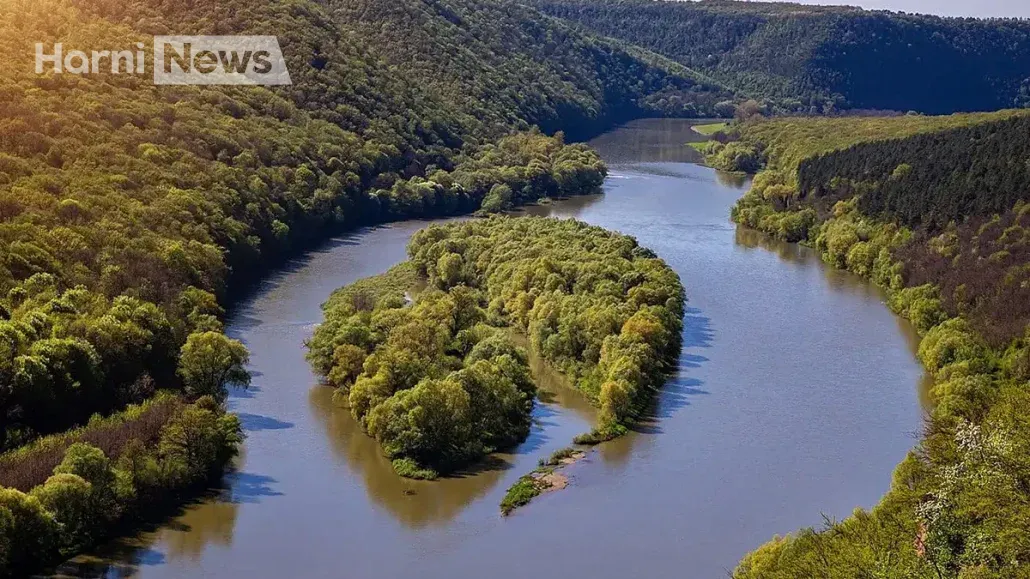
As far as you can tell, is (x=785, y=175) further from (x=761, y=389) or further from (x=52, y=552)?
(x=52, y=552)

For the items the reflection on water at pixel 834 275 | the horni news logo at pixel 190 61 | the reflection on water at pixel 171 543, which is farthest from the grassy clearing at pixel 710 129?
the reflection on water at pixel 171 543

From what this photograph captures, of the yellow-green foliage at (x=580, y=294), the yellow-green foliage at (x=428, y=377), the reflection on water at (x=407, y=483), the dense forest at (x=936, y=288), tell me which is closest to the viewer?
the dense forest at (x=936, y=288)

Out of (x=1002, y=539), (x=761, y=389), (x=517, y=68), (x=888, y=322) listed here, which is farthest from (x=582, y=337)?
(x=517, y=68)

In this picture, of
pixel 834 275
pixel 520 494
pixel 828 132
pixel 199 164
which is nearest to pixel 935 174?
pixel 834 275

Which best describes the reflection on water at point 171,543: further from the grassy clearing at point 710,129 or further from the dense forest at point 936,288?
the grassy clearing at point 710,129

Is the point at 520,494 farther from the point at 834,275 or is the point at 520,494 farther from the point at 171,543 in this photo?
the point at 834,275

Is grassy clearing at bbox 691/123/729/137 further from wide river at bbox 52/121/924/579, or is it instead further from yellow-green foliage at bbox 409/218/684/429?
wide river at bbox 52/121/924/579
